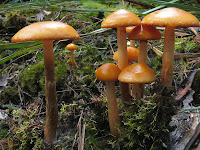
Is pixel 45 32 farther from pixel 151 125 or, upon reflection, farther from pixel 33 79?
pixel 33 79

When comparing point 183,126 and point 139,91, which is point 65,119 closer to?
point 139,91

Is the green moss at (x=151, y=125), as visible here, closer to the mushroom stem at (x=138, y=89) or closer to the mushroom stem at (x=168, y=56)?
the mushroom stem at (x=138, y=89)

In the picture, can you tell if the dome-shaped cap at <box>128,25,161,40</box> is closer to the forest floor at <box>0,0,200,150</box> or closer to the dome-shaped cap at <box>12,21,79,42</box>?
the forest floor at <box>0,0,200,150</box>

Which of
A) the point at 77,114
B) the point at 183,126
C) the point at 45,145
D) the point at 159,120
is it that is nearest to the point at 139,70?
the point at 159,120

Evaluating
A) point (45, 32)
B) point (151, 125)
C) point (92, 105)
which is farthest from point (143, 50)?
point (45, 32)

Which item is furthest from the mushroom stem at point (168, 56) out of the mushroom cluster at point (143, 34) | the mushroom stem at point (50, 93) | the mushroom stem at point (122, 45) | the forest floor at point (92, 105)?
the mushroom stem at point (50, 93)

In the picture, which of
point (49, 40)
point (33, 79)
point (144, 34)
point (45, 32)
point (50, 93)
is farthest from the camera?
point (33, 79)

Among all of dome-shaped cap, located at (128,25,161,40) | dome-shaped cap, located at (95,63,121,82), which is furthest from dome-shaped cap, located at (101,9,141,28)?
dome-shaped cap, located at (95,63,121,82)
